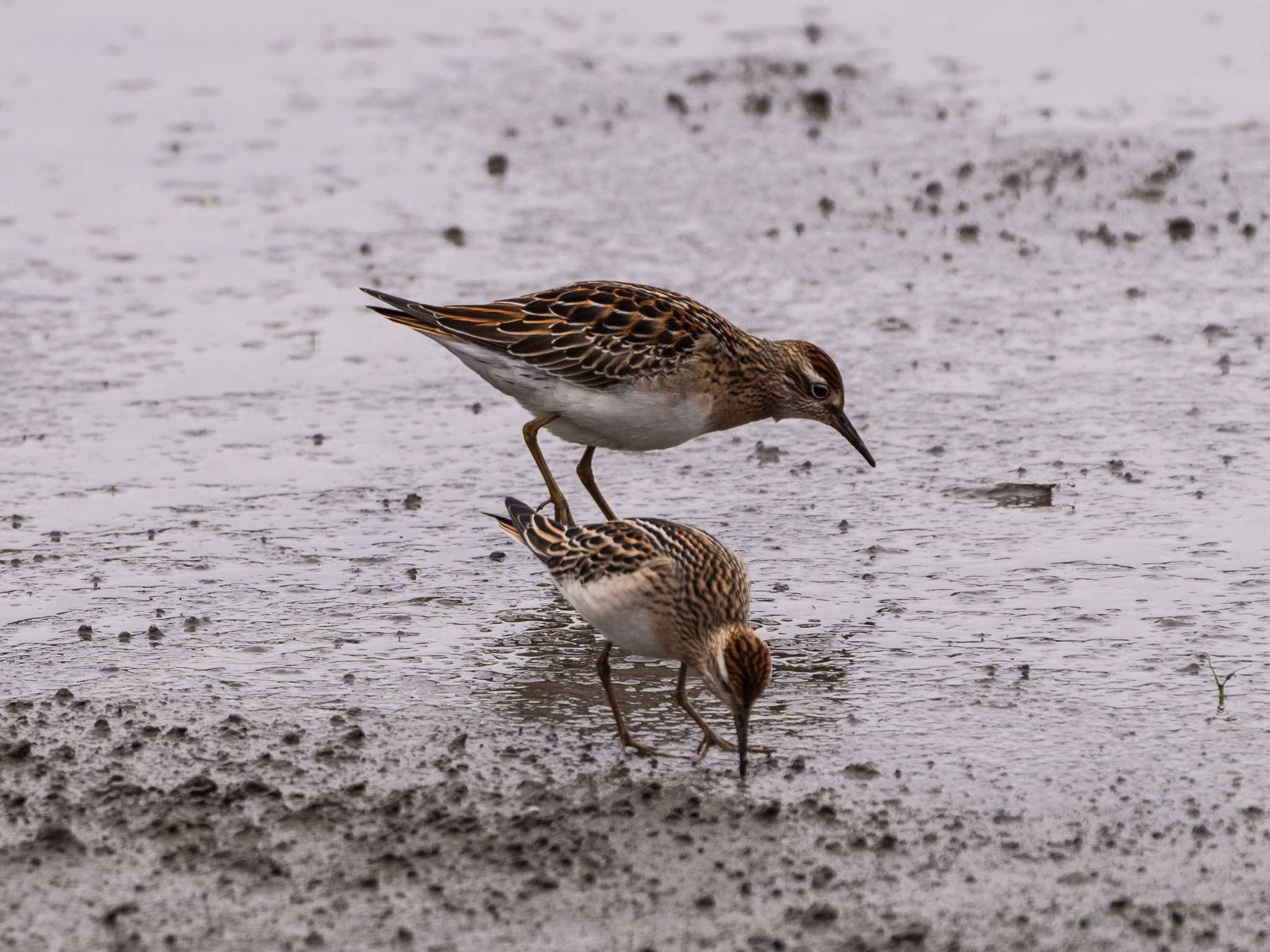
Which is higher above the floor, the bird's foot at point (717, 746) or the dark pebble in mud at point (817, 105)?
the dark pebble in mud at point (817, 105)

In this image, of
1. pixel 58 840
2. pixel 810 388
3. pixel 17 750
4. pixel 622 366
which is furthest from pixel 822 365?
pixel 58 840

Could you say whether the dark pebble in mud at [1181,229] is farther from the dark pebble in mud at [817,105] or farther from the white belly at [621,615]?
the white belly at [621,615]

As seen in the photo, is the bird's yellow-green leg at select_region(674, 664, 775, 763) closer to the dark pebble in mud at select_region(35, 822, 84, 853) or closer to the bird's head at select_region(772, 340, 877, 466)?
the dark pebble in mud at select_region(35, 822, 84, 853)

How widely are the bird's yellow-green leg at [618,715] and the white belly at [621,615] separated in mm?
83

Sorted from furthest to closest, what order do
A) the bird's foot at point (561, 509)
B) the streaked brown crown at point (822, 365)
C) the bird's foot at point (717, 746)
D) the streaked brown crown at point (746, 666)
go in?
the streaked brown crown at point (822, 365)
the bird's foot at point (561, 509)
the bird's foot at point (717, 746)
the streaked brown crown at point (746, 666)

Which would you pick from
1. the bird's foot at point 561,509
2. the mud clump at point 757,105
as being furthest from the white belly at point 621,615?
the mud clump at point 757,105

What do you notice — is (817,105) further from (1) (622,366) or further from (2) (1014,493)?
(1) (622,366)

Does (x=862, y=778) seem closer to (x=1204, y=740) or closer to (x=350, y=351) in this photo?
(x=1204, y=740)

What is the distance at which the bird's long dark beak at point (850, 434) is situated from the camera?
8750mm

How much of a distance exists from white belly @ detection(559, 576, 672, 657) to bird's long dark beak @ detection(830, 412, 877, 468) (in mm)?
2391

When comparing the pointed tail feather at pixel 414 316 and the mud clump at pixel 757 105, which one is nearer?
the pointed tail feather at pixel 414 316

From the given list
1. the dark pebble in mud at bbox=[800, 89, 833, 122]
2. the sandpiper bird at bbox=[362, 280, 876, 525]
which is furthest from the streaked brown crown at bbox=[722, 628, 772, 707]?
the dark pebble in mud at bbox=[800, 89, 833, 122]

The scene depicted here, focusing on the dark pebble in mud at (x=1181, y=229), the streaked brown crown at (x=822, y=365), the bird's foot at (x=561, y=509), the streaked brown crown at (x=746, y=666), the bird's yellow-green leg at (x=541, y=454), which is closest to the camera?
the streaked brown crown at (x=746, y=666)

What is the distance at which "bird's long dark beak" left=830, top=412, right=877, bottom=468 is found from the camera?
344 inches
